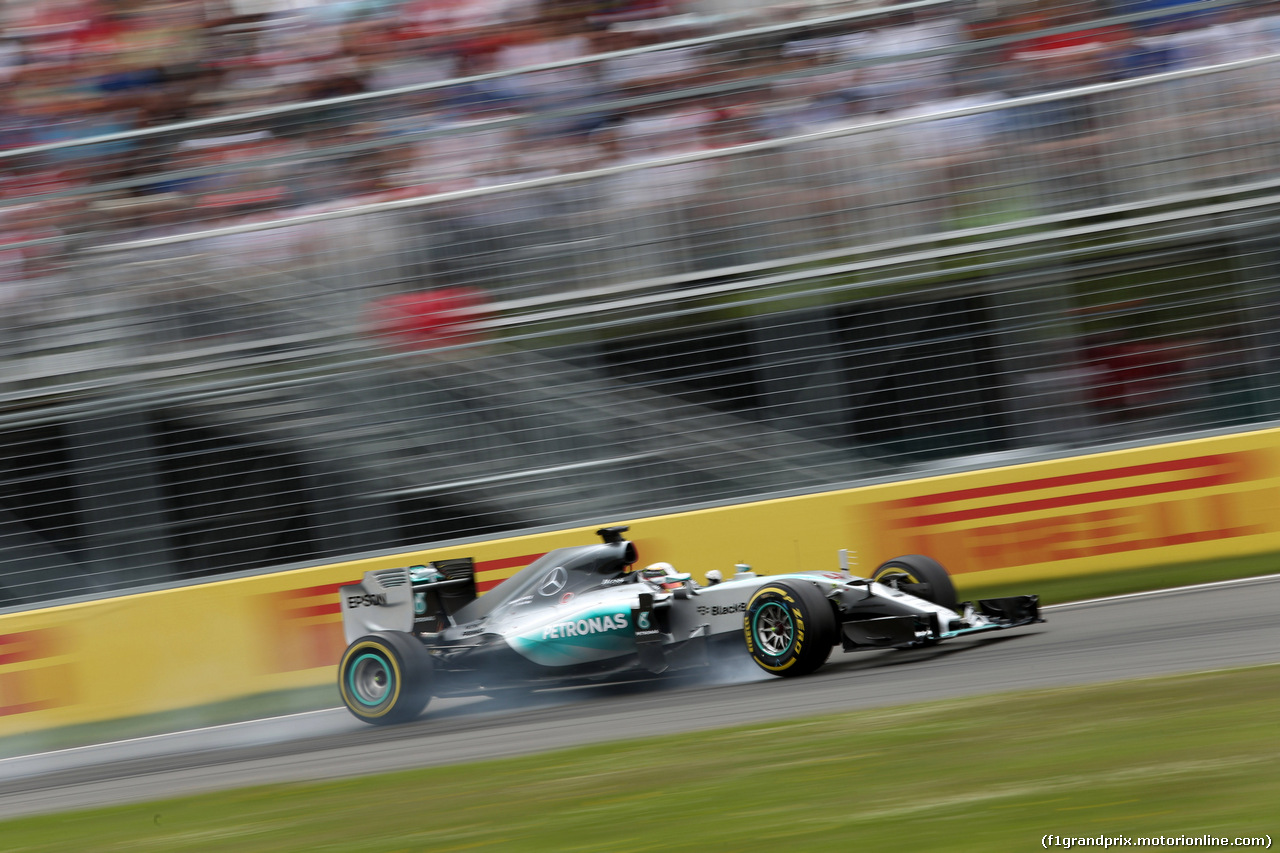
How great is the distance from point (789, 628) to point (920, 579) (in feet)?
2.74

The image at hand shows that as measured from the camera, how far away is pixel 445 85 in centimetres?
958

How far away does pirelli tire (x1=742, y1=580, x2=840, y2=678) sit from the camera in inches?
238

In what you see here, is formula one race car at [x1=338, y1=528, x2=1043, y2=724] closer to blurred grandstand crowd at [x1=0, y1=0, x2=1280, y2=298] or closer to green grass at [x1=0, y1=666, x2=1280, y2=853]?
green grass at [x1=0, y1=666, x2=1280, y2=853]

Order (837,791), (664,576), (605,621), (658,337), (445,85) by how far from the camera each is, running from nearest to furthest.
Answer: (837,791) < (605,621) < (664,576) < (658,337) < (445,85)

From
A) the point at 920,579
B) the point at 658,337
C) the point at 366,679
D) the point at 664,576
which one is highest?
the point at 658,337

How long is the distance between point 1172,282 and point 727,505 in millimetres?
2972

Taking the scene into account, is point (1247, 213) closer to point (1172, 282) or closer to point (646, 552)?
point (1172, 282)

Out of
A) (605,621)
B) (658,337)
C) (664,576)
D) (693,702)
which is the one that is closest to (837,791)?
(693,702)

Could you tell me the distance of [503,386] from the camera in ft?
27.0

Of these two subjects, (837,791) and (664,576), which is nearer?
(837,791)

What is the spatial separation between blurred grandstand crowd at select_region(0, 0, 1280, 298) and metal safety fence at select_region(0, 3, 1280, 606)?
46 centimetres

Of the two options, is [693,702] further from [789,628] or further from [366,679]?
[366,679]

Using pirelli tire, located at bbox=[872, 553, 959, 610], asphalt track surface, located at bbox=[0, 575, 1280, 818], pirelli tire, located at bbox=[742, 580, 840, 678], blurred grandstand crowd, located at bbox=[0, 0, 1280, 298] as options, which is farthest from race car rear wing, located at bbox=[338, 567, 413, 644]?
blurred grandstand crowd, located at bbox=[0, 0, 1280, 298]

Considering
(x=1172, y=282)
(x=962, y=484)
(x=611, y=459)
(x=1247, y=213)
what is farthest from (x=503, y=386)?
(x=1247, y=213)
